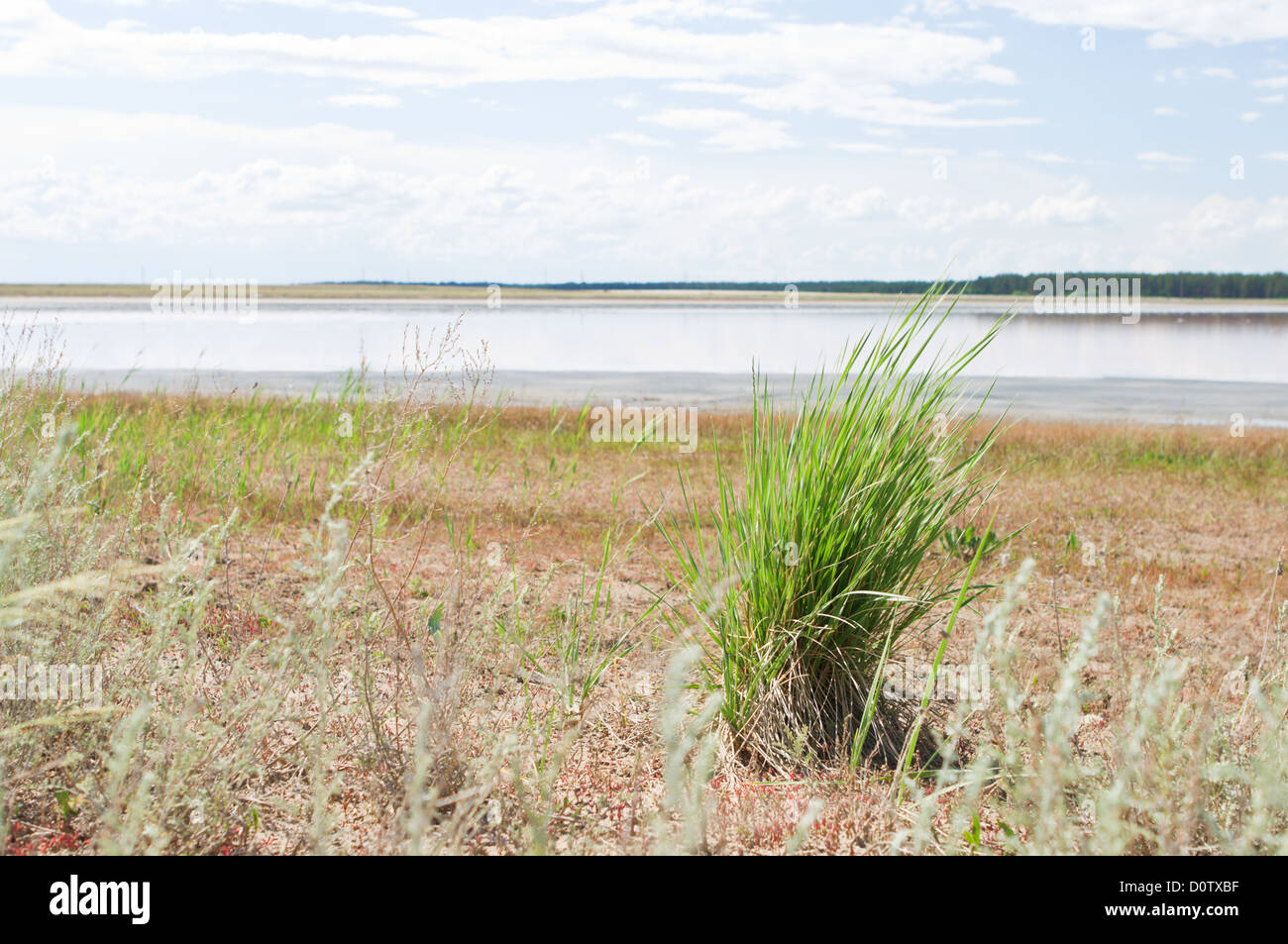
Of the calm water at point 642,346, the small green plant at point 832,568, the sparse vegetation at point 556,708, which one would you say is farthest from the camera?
the calm water at point 642,346

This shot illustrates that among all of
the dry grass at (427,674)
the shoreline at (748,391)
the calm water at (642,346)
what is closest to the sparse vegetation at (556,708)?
the dry grass at (427,674)

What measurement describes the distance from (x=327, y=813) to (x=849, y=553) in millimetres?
1929

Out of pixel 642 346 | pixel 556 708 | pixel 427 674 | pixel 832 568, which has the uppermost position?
pixel 642 346

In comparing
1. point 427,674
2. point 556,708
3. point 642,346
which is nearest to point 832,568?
point 556,708

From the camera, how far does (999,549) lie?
698 cm

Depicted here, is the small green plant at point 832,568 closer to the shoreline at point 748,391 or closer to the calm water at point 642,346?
the shoreline at point 748,391

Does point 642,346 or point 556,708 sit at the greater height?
point 642,346

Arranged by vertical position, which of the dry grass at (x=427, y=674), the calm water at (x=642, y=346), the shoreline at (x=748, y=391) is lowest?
the dry grass at (x=427, y=674)

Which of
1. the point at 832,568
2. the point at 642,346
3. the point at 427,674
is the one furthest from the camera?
the point at 642,346

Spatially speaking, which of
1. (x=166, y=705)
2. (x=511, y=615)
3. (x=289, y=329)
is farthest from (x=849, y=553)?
(x=289, y=329)

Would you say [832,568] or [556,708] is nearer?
[832,568]

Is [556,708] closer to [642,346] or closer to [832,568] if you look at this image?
[832,568]

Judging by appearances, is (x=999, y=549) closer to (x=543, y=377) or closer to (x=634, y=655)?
(x=634, y=655)

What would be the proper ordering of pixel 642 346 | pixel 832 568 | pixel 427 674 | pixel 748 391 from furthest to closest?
1. pixel 642 346
2. pixel 748 391
3. pixel 427 674
4. pixel 832 568
